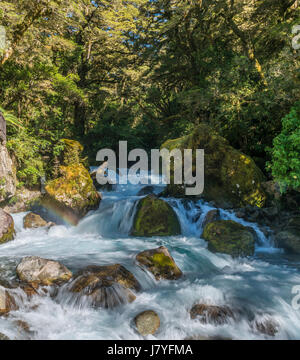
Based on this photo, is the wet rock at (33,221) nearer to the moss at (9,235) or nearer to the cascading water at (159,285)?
the cascading water at (159,285)

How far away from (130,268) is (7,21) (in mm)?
9102

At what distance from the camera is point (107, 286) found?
4543mm

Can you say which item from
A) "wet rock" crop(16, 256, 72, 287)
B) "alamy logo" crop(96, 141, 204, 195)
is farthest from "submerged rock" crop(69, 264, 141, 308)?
"alamy logo" crop(96, 141, 204, 195)

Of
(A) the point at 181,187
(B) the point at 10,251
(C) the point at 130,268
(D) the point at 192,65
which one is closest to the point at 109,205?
(A) the point at 181,187

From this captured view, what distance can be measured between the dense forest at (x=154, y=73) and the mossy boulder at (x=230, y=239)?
181 centimetres

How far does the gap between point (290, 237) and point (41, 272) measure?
652 centimetres

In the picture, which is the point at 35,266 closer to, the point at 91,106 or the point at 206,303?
the point at 206,303

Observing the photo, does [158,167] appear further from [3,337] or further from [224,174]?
[3,337]

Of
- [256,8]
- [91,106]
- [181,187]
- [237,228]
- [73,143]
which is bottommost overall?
[237,228]

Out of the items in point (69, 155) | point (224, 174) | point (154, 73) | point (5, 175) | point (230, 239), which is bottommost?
point (230, 239)

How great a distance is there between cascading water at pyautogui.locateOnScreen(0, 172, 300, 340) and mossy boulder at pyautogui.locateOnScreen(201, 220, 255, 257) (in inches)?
8.6

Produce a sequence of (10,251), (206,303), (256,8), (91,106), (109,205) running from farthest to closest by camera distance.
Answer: (91,106) < (256,8) < (109,205) < (10,251) < (206,303)

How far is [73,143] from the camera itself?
11055 millimetres

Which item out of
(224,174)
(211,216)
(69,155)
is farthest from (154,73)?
(211,216)
